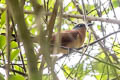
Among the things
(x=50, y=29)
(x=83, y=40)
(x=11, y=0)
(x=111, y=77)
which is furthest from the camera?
(x=83, y=40)

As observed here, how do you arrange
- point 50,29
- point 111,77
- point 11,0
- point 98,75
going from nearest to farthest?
point 11,0, point 50,29, point 111,77, point 98,75

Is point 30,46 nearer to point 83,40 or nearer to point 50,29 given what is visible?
point 50,29

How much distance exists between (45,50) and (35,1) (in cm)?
8

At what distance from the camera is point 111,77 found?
56.8 inches

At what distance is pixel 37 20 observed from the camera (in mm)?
279

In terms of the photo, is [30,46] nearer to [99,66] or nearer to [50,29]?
[50,29]

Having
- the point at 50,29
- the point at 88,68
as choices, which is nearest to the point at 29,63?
the point at 50,29

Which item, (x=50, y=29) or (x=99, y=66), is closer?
(x=50, y=29)

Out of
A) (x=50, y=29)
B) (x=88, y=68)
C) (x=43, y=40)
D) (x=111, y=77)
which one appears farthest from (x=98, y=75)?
(x=43, y=40)

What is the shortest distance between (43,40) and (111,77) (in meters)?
1.22

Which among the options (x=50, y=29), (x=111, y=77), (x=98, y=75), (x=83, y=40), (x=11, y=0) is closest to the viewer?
(x=11, y=0)

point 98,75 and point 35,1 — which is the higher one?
point 35,1

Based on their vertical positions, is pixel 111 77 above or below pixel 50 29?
below

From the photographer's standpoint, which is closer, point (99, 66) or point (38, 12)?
point (38, 12)
